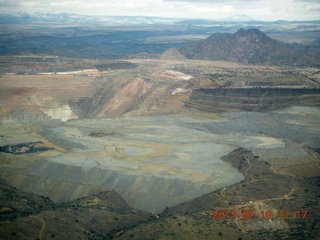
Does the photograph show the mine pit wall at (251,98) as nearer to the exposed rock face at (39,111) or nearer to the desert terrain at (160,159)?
the desert terrain at (160,159)

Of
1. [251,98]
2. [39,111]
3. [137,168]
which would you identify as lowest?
[39,111]

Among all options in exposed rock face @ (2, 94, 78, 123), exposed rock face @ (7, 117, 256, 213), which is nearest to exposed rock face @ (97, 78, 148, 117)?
exposed rock face @ (2, 94, 78, 123)

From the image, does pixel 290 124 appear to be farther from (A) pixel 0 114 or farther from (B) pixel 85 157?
(A) pixel 0 114

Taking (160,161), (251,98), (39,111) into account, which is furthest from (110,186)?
(251,98)

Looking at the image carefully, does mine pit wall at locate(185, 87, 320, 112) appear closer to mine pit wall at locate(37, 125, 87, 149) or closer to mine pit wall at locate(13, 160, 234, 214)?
mine pit wall at locate(37, 125, 87, 149)
